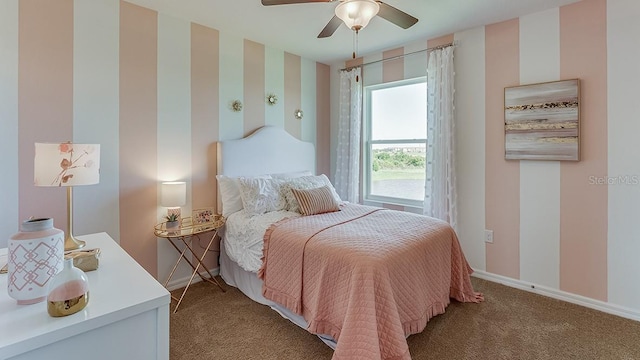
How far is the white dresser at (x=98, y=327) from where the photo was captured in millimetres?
783

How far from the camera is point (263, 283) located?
2.30 m

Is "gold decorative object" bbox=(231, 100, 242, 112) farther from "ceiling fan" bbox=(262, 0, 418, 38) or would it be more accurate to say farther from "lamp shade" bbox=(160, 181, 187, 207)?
"ceiling fan" bbox=(262, 0, 418, 38)

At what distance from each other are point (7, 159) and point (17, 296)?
1671 millimetres

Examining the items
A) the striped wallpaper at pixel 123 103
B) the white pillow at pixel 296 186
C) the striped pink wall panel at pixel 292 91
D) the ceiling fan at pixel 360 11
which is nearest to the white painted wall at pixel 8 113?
the striped wallpaper at pixel 123 103

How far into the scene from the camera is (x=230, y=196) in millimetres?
2863

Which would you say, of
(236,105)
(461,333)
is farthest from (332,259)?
(236,105)

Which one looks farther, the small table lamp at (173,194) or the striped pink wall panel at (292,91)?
the striped pink wall panel at (292,91)

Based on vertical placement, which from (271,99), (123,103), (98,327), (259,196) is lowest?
(98,327)

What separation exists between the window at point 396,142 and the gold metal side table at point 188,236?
204 centimetres

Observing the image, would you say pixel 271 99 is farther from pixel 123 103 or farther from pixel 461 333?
pixel 461 333

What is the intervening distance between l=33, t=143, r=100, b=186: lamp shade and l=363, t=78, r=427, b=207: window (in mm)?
3010

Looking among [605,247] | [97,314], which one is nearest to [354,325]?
[97,314]

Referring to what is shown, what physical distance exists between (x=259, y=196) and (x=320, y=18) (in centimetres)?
171

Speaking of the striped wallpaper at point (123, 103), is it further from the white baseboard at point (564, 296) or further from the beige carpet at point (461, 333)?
the white baseboard at point (564, 296)
